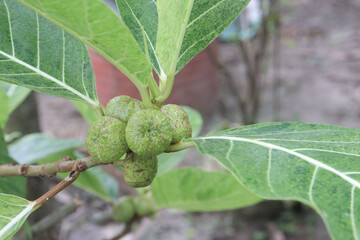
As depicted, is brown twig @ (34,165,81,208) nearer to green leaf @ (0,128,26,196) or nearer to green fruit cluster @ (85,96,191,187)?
green fruit cluster @ (85,96,191,187)

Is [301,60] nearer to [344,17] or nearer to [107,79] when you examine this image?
[344,17]

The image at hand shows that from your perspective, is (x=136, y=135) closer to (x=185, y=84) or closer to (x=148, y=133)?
(x=148, y=133)

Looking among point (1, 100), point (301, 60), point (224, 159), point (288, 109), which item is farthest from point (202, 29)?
point (301, 60)

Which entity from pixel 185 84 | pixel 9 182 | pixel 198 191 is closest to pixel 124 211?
pixel 198 191

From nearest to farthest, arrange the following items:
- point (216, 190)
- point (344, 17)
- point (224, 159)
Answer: point (224, 159) → point (216, 190) → point (344, 17)

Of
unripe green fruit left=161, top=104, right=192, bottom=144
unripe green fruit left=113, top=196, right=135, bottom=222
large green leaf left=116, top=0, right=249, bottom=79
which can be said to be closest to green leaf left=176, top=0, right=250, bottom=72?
large green leaf left=116, top=0, right=249, bottom=79

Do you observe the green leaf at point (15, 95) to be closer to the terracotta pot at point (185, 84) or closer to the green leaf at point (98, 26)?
the green leaf at point (98, 26)
